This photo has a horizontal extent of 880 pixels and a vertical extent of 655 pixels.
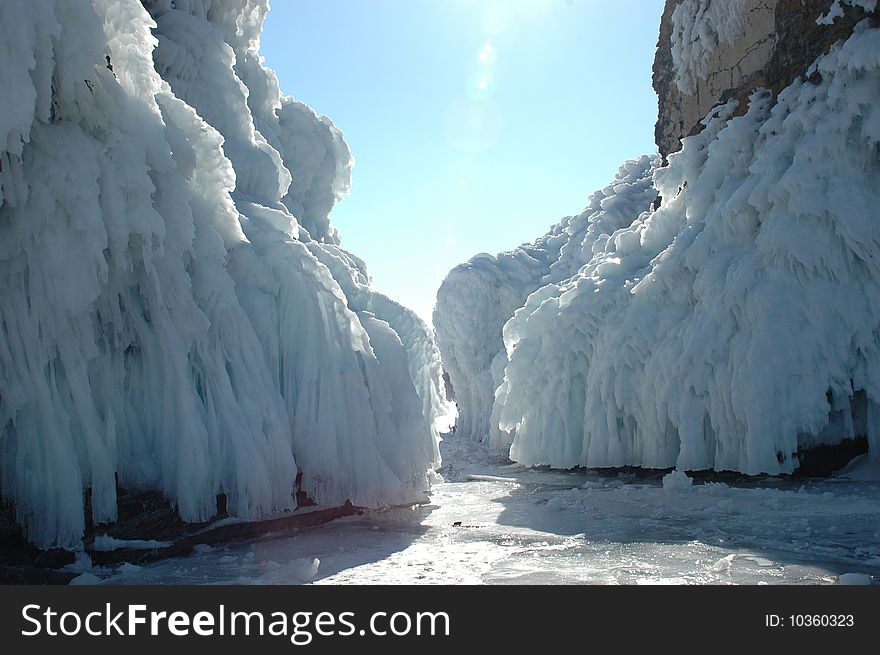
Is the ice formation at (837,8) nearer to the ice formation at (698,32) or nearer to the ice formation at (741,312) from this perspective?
the ice formation at (741,312)

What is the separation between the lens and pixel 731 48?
17.1 m

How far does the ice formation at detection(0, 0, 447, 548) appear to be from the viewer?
256 inches

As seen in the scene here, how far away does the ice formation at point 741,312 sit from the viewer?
457 inches

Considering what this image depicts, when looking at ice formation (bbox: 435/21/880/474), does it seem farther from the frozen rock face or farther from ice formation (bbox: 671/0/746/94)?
ice formation (bbox: 671/0/746/94)

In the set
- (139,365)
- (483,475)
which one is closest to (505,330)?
(483,475)

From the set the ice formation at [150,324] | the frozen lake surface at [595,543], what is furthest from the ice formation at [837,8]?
the ice formation at [150,324]

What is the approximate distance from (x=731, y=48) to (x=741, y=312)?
817cm

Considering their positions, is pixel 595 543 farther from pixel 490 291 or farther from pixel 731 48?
pixel 490 291

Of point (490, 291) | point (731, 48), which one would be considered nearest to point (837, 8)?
point (731, 48)

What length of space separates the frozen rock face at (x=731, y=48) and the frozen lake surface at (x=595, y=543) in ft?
27.9

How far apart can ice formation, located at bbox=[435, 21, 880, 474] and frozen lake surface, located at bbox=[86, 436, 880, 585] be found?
4.32 feet

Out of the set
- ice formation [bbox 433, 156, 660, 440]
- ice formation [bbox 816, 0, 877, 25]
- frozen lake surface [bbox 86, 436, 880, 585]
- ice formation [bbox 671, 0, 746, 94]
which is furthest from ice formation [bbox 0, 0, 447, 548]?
ice formation [bbox 433, 156, 660, 440]

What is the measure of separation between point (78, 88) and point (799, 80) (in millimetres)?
13469

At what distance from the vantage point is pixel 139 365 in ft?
25.5
